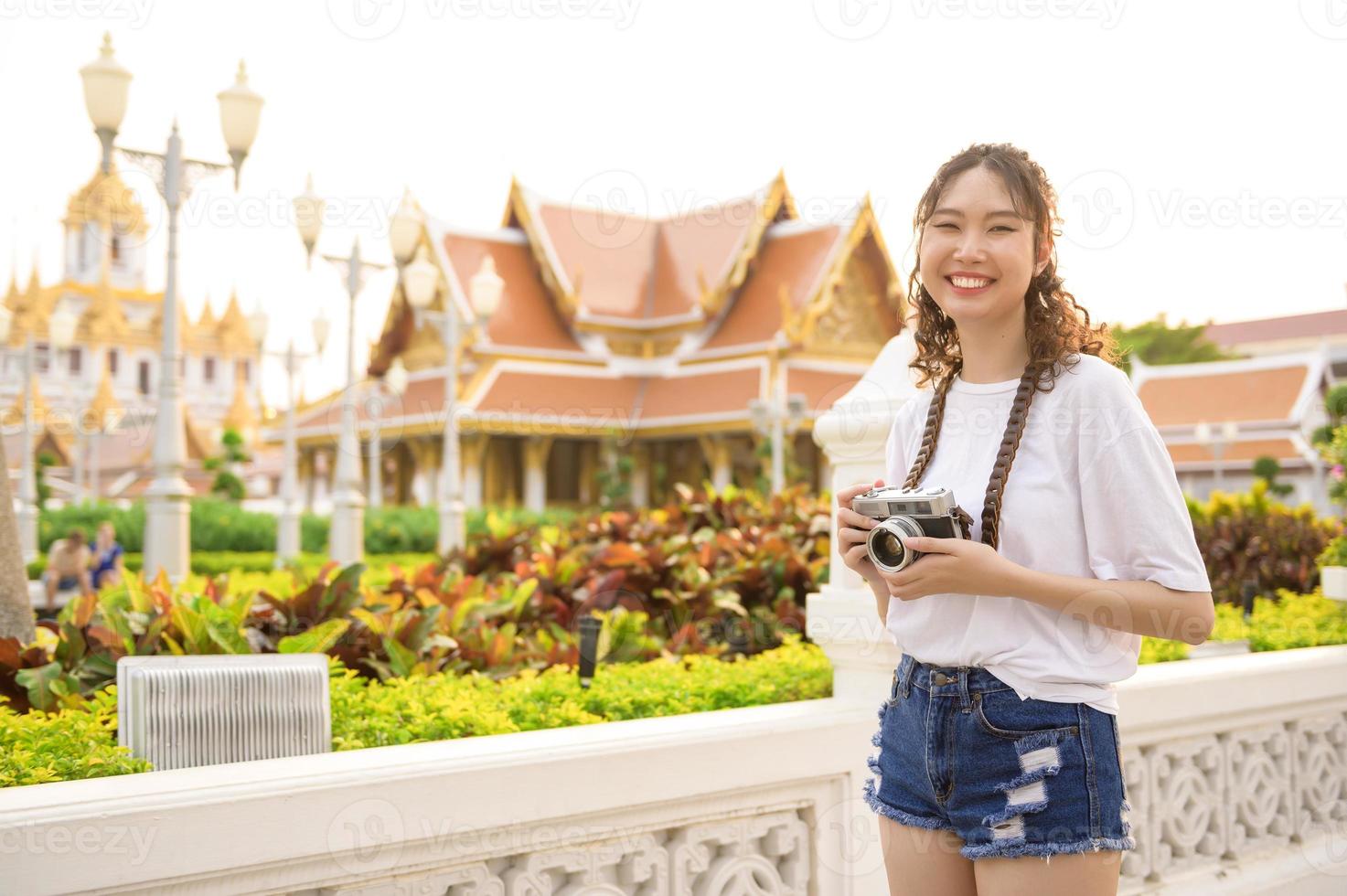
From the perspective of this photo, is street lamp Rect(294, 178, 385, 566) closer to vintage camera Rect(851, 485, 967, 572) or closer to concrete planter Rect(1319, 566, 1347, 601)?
concrete planter Rect(1319, 566, 1347, 601)

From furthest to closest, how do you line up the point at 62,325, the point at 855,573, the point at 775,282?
the point at 775,282
the point at 62,325
the point at 855,573

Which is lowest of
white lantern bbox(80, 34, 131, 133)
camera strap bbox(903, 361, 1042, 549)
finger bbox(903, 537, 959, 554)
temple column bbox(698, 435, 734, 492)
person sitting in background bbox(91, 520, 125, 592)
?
person sitting in background bbox(91, 520, 125, 592)

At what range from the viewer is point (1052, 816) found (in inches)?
62.4

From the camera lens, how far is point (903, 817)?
1.71 metres

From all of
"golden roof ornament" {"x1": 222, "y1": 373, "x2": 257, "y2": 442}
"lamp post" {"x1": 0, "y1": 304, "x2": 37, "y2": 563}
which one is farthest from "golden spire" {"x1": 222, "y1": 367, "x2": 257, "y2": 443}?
"lamp post" {"x1": 0, "y1": 304, "x2": 37, "y2": 563}

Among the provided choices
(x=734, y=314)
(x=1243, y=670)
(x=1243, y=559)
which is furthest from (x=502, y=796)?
(x=734, y=314)

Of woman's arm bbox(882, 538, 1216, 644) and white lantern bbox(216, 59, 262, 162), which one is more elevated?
white lantern bbox(216, 59, 262, 162)

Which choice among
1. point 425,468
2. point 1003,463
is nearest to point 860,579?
point 1003,463

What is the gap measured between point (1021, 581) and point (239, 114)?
839cm

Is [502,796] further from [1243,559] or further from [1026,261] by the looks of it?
[1243,559]

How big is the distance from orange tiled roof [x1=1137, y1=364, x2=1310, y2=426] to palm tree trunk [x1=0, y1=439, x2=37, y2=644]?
33.9 m

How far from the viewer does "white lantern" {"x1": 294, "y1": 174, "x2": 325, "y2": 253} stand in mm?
10797

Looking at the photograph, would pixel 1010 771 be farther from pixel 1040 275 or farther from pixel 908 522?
pixel 1040 275

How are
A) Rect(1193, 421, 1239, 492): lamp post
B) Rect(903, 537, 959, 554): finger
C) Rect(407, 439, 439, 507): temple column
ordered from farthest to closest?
Rect(1193, 421, 1239, 492): lamp post, Rect(407, 439, 439, 507): temple column, Rect(903, 537, 959, 554): finger
